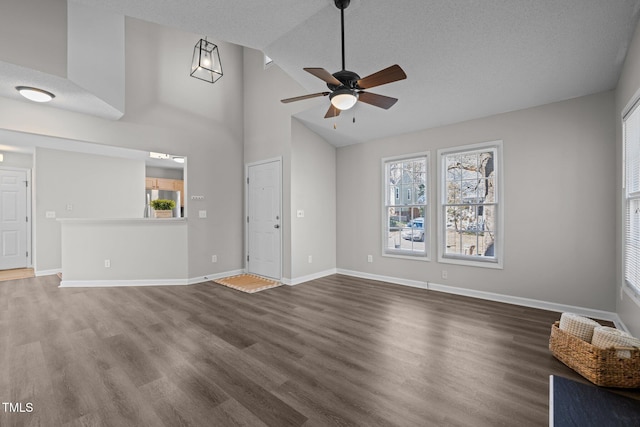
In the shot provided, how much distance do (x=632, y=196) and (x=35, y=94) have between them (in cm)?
653

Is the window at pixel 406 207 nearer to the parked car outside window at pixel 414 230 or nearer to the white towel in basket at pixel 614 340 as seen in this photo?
the parked car outside window at pixel 414 230

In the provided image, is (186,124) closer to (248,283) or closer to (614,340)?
(248,283)

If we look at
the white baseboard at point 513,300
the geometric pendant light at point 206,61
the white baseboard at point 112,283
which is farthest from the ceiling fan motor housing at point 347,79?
the white baseboard at point 112,283

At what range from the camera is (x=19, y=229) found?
6.09 m

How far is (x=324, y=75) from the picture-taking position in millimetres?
2340

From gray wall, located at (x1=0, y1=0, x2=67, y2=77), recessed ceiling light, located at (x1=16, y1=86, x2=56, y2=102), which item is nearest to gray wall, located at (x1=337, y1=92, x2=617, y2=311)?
gray wall, located at (x1=0, y1=0, x2=67, y2=77)

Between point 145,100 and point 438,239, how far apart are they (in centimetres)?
530

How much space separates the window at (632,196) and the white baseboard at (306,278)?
4023 millimetres

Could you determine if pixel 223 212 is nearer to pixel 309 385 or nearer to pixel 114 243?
pixel 114 243

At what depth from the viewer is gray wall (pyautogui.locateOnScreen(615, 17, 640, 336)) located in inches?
92.0

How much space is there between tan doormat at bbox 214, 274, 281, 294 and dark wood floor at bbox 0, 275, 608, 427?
27.0 inches

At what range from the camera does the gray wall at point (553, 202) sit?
317cm

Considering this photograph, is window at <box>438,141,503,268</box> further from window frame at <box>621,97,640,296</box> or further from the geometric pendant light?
the geometric pendant light

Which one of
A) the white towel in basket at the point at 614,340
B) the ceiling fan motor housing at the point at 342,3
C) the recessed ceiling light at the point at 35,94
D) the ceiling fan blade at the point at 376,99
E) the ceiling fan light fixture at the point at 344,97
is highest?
the ceiling fan motor housing at the point at 342,3
